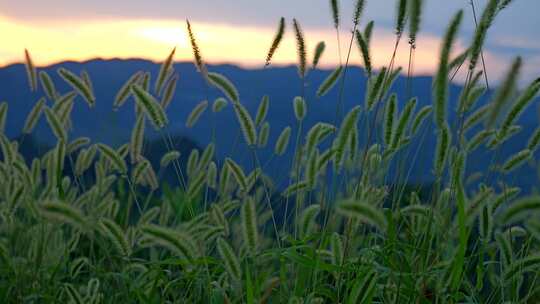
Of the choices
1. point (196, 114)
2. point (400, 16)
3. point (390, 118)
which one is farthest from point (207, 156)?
point (400, 16)

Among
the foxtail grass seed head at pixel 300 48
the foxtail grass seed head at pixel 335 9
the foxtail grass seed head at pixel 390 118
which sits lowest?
the foxtail grass seed head at pixel 390 118

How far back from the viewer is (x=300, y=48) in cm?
251

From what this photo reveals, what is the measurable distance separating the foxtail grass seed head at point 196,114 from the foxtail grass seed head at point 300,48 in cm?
121

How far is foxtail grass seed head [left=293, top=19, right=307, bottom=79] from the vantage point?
8.16 ft

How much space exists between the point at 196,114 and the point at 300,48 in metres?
1.30

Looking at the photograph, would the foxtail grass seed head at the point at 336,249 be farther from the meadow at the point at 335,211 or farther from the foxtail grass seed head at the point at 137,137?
the foxtail grass seed head at the point at 137,137

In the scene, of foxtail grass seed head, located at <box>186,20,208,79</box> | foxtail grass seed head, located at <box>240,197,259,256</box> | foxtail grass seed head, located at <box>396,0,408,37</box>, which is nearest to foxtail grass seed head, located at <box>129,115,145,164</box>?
foxtail grass seed head, located at <box>186,20,208,79</box>

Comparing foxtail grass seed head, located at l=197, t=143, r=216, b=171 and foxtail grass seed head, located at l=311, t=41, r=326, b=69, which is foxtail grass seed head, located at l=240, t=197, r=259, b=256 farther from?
foxtail grass seed head, located at l=197, t=143, r=216, b=171

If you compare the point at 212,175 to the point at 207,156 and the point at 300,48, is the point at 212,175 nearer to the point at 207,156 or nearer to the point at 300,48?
the point at 207,156

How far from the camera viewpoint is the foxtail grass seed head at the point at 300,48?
2.49 m

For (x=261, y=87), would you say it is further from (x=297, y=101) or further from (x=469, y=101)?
(x=469, y=101)

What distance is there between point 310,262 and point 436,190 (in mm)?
427

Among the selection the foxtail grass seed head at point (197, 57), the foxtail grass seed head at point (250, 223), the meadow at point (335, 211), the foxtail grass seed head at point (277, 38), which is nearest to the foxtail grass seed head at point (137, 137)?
the meadow at point (335, 211)

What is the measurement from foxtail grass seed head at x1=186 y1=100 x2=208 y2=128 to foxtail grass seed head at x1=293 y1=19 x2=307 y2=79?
1.21 m
